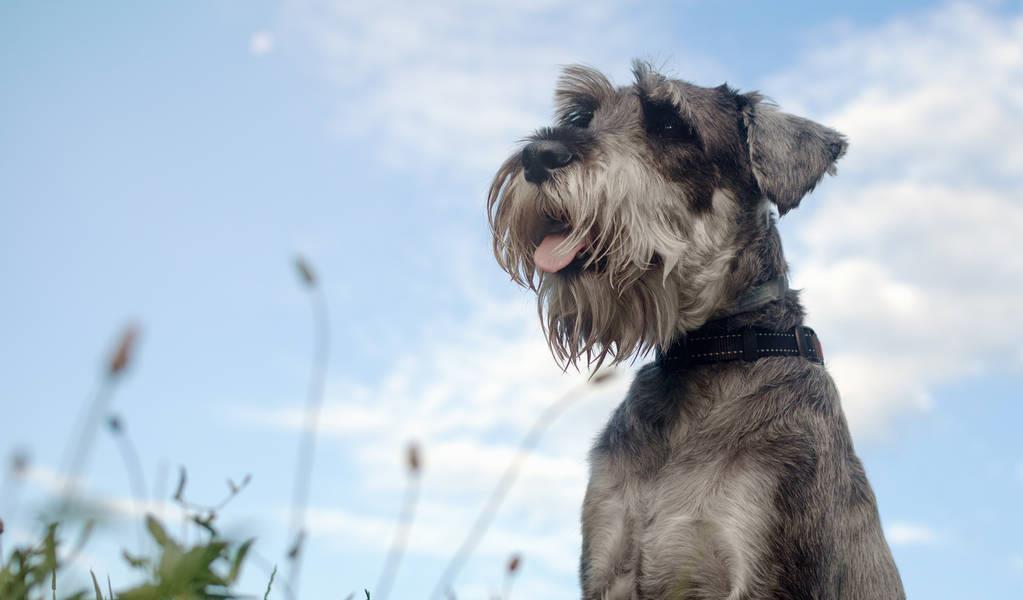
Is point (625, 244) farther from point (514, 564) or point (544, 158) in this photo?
point (514, 564)

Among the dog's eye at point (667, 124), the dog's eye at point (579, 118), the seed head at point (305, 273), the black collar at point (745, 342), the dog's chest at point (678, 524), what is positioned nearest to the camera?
the seed head at point (305, 273)

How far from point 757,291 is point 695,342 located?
1.57 ft

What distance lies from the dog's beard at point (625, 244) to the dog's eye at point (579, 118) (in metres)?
1.16

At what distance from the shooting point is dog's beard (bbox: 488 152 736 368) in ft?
18.6

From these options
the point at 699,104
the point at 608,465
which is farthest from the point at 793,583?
the point at 699,104

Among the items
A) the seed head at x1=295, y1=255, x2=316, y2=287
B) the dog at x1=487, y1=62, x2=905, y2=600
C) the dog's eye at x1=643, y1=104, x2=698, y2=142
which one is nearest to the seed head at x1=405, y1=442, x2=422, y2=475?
the seed head at x1=295, y1=255, x2=316, y2=287

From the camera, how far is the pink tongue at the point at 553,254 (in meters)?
5.89

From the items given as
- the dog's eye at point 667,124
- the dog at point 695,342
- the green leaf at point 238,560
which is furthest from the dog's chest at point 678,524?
the green leaf at point 238,560

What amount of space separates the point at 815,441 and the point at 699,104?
2.24 m

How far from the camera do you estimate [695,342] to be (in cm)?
570

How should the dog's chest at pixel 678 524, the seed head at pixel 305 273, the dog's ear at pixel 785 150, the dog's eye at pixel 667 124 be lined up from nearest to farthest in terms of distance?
the seed head at pixel 305 273
the dog's chest at pixel 678 524
the dog's ear at pixel 785 150
the dog's eye at pixel 667 124

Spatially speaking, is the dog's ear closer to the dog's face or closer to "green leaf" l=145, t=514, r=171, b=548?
the dog's face

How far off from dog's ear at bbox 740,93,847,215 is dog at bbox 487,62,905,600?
14 millimetres

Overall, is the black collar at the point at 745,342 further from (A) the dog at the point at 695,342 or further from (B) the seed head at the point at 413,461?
(B) the seed head at the point at 413,461
